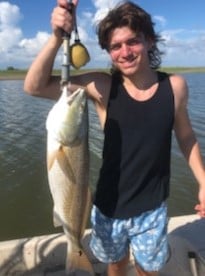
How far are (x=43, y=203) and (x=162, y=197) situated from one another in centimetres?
607

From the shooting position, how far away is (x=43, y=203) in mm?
A: 9352

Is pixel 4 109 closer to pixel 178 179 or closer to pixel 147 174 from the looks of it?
pixel 178 179

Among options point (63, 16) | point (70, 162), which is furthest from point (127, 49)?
point (70, 162)

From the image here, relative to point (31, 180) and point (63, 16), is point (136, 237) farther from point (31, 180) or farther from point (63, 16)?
point (31, 180)

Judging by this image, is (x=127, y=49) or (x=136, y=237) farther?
(x=136, y=237)

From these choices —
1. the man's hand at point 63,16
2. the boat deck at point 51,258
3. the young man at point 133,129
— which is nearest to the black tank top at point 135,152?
the young man at point 133,129

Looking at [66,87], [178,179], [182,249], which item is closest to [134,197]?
[66,87]

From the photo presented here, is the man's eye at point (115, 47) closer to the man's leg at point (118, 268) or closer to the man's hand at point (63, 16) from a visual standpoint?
the man's hand at point (63, 16)

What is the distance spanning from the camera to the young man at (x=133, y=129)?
3.28 meters

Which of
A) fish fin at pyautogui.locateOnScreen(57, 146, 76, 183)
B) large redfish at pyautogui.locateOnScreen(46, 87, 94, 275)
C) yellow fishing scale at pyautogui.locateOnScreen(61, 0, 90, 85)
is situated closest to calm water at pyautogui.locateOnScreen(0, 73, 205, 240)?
large redfish at pyautogui.locateOnScreen(46, 87, 94, 275)

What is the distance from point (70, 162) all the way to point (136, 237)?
1116 millimetres

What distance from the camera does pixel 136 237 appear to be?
368cm

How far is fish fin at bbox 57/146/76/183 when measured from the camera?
2875 millimetres

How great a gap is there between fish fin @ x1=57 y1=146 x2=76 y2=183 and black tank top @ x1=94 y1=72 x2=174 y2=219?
1.90 ft
